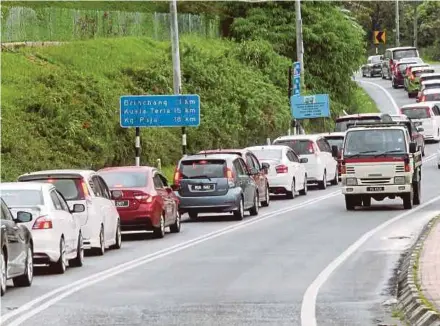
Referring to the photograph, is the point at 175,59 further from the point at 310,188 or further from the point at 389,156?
the point at 389,156

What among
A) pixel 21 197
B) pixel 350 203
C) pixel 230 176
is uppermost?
pixel 21 197

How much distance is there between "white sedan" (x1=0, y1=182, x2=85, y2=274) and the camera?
2139cm

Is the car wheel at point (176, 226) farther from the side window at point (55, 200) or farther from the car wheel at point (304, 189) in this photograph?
the car wheel at point (304, 189)

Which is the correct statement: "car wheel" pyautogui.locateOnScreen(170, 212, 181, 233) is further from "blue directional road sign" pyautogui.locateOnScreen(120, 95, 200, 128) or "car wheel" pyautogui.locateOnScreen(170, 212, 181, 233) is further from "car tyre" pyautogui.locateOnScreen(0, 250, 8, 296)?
"car tyre" pyautogui.locateOnScreen(0, 250, 8, 296)

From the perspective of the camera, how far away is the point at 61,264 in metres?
21.9

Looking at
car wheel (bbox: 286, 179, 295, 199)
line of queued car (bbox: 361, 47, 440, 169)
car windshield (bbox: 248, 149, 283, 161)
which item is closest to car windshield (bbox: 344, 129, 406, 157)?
car windshield (bbox: 248, 149, 283, 161)

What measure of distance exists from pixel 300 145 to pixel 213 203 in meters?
14.1

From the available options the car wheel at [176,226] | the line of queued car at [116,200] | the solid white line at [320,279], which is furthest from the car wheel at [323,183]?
the car wheel at [176,226]

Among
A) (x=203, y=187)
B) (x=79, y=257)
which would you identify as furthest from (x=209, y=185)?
(x=79, y=257)

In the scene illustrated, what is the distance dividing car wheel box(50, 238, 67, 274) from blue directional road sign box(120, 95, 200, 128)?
2128 cm

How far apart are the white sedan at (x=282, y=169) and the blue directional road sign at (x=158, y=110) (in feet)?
8.79

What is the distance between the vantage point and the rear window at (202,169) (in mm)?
34250

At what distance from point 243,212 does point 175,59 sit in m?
11.9

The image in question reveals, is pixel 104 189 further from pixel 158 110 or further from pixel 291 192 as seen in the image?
pixel 158 110
